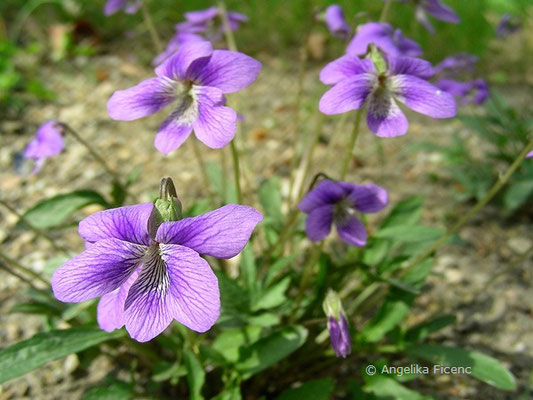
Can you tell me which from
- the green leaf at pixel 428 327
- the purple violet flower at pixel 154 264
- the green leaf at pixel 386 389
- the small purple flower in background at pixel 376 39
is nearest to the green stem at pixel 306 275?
the green leaf at pixel 386 389

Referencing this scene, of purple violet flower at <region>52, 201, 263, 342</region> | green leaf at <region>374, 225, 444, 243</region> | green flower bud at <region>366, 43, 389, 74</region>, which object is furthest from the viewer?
green leaf at <region>374, 225, 444, 243</region>

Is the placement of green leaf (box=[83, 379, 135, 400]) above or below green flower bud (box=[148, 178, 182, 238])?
below

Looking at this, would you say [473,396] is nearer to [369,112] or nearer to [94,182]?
[369,112]

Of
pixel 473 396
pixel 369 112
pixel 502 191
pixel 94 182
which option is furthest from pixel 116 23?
pixel 473 396

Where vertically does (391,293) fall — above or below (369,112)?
below

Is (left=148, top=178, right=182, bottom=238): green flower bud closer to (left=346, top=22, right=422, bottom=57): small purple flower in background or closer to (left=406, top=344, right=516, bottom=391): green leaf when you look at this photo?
(left=346, top=22, right=422, bottom=57): small purple flower in background

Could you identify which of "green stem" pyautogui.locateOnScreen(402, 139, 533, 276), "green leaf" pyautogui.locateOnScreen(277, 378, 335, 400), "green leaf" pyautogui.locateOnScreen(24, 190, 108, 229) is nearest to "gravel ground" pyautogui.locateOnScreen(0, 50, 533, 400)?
"green leaf" pyautogui.locateOnScreen(24, 190, 108, 229)

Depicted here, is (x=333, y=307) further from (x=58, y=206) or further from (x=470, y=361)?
(x=58, y=206)
